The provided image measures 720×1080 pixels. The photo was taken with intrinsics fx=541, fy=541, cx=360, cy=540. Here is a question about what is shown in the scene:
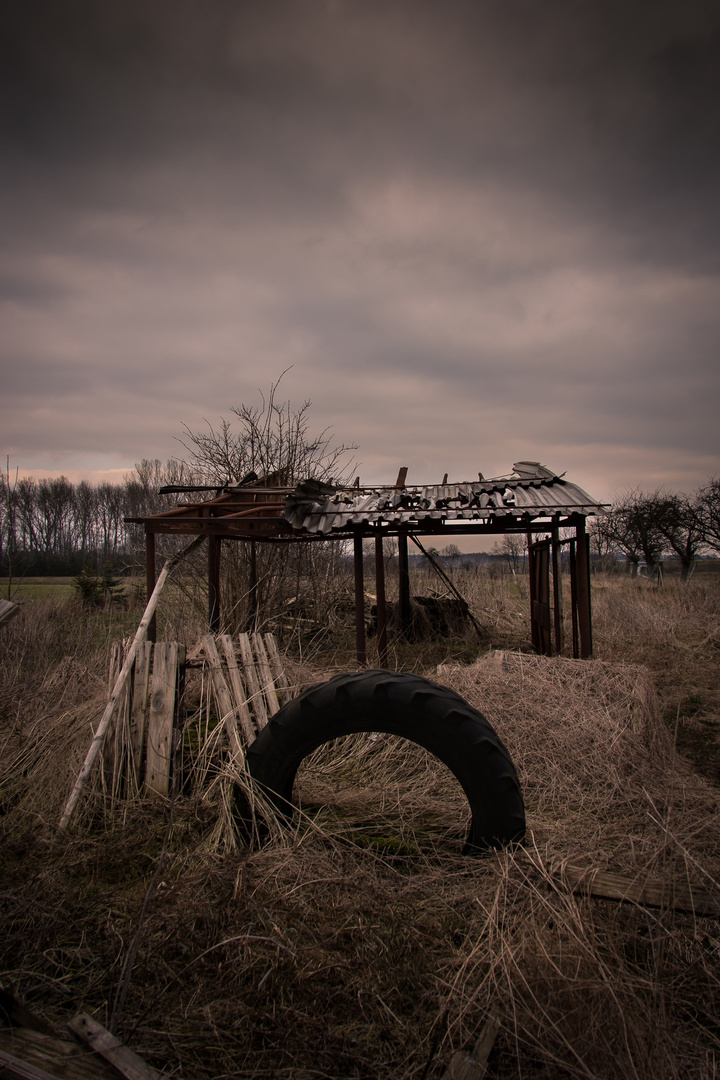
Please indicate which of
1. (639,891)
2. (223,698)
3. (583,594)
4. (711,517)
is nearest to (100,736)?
(223,698)

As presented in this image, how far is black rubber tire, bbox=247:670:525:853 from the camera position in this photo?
9.50 feet

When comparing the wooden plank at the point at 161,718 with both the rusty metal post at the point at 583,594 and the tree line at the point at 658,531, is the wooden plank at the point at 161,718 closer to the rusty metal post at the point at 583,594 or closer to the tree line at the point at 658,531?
the rusty metal post at the point at 583,594

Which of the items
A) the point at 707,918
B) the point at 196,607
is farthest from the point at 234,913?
the point at 196,607

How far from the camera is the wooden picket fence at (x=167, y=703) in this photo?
4090 mm

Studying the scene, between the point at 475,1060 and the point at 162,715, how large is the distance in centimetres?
315

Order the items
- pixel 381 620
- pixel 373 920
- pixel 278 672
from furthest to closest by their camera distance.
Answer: pixel 381 620
pixel 278 672
pixel 373 920

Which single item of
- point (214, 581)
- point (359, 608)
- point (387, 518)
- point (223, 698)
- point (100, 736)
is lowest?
point (100, 736)

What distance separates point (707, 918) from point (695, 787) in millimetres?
2219

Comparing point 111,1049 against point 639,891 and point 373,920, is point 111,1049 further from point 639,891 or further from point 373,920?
point 639,891

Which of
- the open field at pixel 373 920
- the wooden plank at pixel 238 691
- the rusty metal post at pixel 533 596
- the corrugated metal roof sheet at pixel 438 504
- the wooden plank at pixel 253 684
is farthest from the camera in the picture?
the rusty metal post at pixel 533 596

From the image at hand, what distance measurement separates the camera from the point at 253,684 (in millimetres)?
4621

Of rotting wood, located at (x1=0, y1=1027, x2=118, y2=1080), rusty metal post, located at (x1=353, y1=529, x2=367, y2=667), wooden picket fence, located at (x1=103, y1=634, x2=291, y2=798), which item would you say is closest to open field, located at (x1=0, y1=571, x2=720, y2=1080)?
rotting wood, located at (x1=0, y1=1027, x2=118, y2=1080)

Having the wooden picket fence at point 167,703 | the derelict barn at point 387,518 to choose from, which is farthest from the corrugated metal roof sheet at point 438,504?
the wooden picket fence at point 167,703

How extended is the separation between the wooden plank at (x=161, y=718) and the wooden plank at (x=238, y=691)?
42 cm
